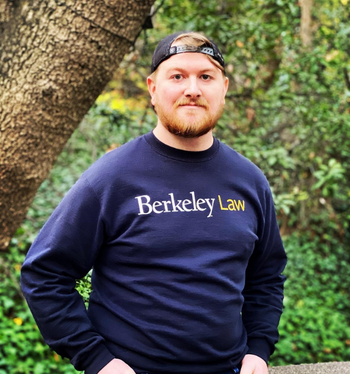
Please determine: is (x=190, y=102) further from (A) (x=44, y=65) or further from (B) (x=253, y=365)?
(B) (x=253, y=365)

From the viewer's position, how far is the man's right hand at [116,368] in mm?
1525

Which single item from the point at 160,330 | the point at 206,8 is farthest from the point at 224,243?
the point at 206,8

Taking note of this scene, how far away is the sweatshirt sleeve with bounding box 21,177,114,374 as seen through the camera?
1536mm

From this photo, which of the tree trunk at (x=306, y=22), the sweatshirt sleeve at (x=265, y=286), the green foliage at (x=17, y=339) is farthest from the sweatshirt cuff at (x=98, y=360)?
the tree trunk at (x=306, y=22)

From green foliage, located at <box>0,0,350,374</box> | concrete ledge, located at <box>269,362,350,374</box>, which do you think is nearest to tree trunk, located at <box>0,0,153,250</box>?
green foliage, located at <box>0,0,350,374</box>

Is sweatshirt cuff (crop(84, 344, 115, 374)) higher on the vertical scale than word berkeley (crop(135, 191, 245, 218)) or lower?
lower

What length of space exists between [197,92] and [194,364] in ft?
3.55

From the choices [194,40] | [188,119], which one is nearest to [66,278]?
[188,119]

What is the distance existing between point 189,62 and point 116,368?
1.25m

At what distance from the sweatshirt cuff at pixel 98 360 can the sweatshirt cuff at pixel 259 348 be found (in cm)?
65

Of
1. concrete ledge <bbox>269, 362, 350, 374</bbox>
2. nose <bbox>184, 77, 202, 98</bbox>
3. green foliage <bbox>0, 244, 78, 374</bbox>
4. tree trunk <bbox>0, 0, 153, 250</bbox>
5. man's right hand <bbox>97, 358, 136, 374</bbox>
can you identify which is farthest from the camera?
green foliage <bbox>0, 244, 78, 374</bbox>

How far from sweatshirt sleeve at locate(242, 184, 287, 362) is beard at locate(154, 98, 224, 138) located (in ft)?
1.57

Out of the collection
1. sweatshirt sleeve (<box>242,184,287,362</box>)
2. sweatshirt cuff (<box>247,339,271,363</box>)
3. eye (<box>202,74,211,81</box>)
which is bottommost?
sweatshirt cuff (<box>247,339,271,363</box>)

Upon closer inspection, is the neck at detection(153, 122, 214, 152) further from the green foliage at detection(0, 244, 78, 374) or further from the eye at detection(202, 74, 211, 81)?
the green foliage at detection(0, 244, 78, 374)
